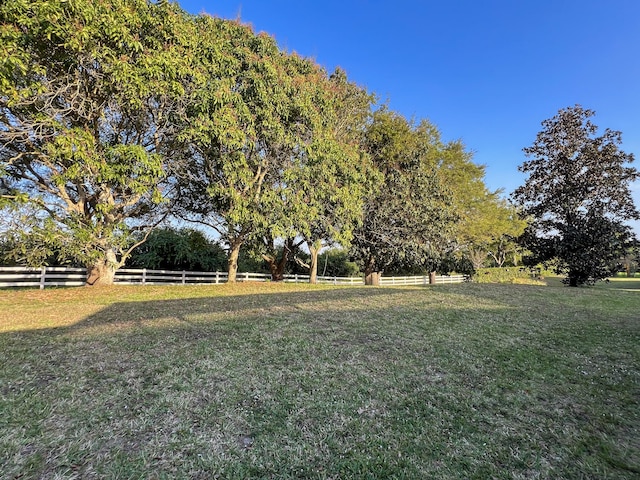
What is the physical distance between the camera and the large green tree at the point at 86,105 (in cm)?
649

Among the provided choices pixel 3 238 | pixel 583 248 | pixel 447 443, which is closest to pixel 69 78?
pixel 3 238

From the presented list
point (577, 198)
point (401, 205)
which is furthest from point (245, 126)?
point (577, 198)

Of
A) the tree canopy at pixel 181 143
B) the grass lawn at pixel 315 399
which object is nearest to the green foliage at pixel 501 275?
the tree canopy at pixel 181 143

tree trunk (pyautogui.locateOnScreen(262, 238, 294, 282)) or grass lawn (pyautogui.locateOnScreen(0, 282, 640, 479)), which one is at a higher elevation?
Result: tree trunk (pyautogui.locateOnScreen(262, 238, 294, 282))

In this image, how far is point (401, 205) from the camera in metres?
14.6

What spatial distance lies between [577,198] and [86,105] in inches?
680

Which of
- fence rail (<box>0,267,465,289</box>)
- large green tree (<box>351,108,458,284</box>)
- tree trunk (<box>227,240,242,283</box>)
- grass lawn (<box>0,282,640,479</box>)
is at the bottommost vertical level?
grass lawn (<box>0,282,640,479</box>)

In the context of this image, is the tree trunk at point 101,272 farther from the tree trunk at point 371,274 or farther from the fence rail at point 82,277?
the tree trunk at point 371,274

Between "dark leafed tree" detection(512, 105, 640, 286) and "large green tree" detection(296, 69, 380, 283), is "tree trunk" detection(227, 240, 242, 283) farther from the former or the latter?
"dark leafed tree" detection(512, 105, 640, 286)

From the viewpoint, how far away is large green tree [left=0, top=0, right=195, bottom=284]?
6.49m

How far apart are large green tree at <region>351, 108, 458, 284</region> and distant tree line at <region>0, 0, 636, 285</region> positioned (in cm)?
7

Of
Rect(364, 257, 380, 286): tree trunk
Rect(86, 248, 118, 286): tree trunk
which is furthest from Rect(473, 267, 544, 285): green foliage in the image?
Rect(86, 248, 118, 286): tree trunk

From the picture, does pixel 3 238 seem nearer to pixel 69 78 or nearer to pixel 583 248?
pixel 69 78

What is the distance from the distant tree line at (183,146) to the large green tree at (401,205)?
71mm
